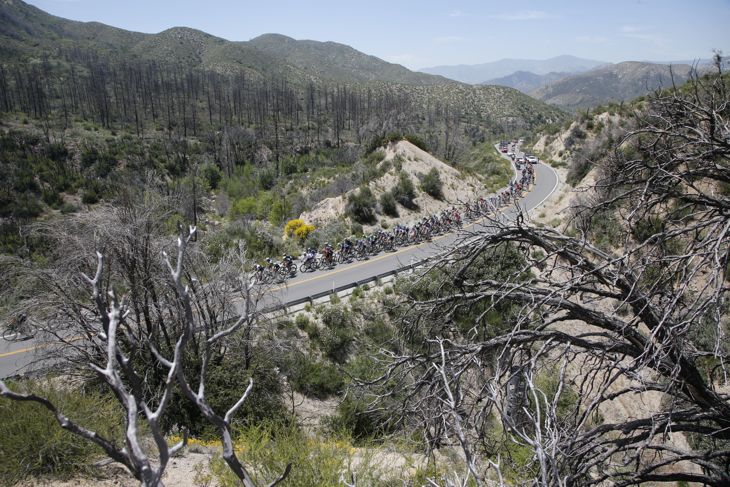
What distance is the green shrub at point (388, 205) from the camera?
28625 millimetres

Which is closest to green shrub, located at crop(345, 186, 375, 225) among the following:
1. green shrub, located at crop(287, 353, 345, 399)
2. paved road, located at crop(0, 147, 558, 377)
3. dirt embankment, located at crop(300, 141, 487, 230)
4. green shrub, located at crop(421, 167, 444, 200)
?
dirt embankment, located at crop(300, 141, 487, 230)

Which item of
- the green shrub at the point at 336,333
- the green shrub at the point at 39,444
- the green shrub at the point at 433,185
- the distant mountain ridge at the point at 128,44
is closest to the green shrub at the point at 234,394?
the green shrub at the point at 336,333

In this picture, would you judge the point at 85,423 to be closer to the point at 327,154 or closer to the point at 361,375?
the point at 361,375

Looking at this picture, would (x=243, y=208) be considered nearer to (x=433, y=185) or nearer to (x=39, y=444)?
(x=433, y=185)

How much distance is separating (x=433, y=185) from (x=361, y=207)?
669 centimetres

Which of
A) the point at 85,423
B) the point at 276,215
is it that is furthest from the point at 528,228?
the point at 276,215

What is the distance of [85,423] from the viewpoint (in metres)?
6.49

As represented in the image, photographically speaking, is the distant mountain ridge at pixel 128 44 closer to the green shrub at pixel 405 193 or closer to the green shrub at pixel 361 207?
the green shrub at pixel 405 193

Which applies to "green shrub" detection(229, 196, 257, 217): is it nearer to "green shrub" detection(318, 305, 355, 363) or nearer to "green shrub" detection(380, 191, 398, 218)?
"green shrub" detection(380, 191, 398, 218)

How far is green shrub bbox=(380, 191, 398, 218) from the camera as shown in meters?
28.6

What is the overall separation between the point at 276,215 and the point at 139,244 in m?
25.5

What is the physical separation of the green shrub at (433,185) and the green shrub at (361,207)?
17.5ft

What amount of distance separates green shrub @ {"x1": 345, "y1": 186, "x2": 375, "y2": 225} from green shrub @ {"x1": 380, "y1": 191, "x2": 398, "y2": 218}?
86 centimetres

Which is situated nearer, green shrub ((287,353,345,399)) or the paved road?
the paved road
